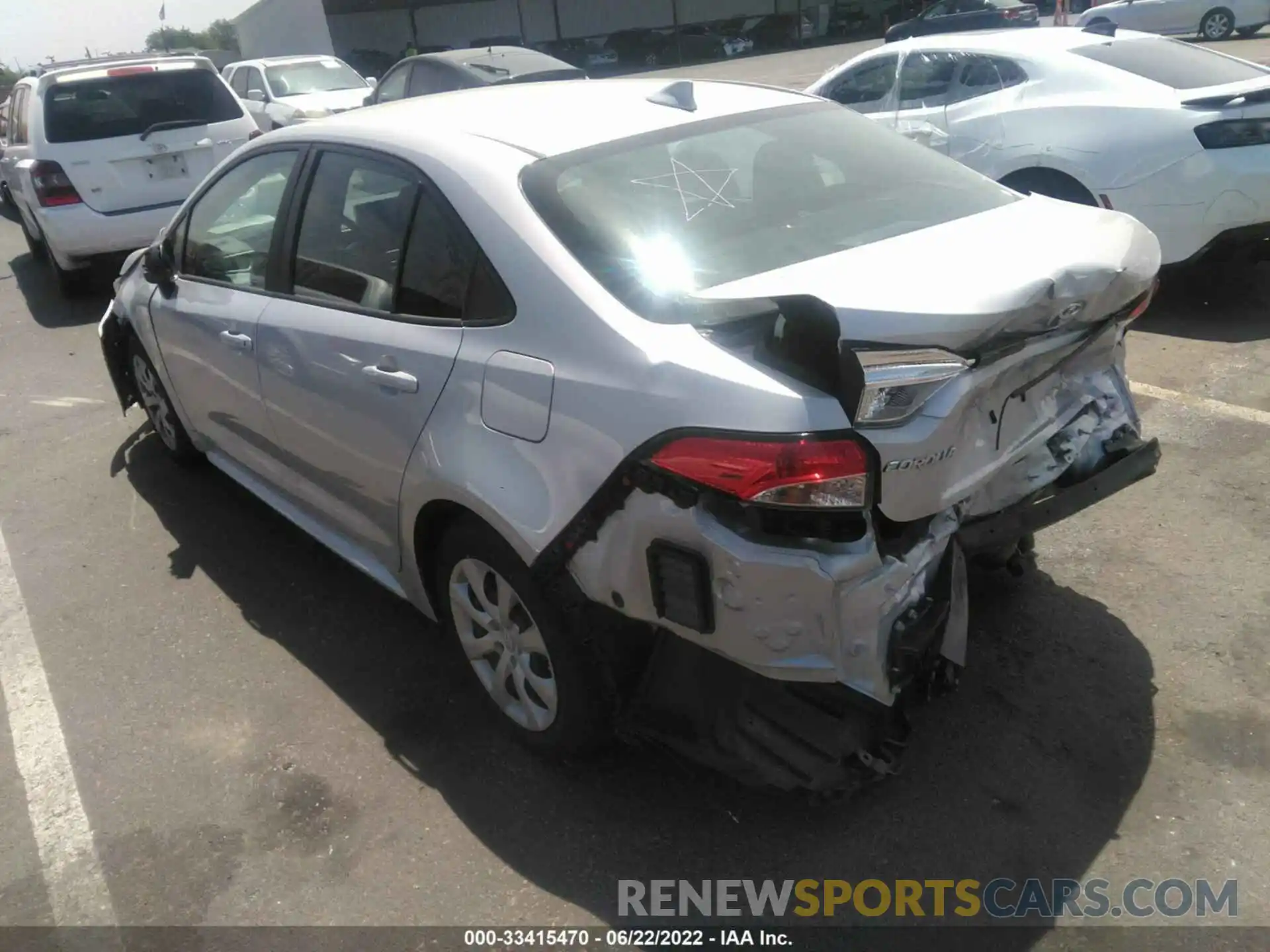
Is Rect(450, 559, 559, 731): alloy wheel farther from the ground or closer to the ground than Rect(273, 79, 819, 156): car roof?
closer to the ground

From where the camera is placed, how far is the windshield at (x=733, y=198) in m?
2.61

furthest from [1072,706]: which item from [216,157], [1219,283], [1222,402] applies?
[216,157]

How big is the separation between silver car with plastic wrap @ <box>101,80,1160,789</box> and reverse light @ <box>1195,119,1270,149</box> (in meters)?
3.07

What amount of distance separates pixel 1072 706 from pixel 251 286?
308 centimetres

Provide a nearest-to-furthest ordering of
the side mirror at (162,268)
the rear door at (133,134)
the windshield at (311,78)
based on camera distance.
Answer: the side mirror at (162,268) → the rear door at (133,134) → the windshield at (311,78)

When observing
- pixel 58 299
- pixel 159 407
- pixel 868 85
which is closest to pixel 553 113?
pixel 159 407

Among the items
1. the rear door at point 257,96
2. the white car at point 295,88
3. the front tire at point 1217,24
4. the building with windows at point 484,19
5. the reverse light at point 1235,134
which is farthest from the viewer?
the building with windows at point 484,19

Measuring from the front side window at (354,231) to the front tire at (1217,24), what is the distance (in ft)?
69.9

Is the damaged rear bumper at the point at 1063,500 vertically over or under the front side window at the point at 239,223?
under

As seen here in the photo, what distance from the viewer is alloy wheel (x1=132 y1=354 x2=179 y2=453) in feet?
16.1

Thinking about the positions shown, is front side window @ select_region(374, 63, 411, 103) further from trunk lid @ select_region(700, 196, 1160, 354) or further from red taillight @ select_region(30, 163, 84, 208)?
trunk lid @ select_region(700, 196, 1160, 354)

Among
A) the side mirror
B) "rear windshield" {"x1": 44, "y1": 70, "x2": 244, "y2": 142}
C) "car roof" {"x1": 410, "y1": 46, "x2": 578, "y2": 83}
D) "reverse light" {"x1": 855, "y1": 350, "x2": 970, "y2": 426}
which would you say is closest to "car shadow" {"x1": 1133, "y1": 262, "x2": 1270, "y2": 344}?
"reverse light" {"x1": 855, "y1": 350, "x2": 970, "y2": 426}

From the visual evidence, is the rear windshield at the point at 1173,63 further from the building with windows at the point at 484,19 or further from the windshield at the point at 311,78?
the building with windows at the point at 484,19

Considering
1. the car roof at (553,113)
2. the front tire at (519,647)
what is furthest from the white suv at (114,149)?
the front tire at (519,647)
